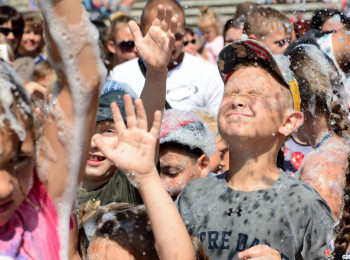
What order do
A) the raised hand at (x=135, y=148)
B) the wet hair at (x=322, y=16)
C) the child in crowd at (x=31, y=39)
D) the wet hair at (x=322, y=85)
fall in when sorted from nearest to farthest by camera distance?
the raised hand at (x=135, y=148) → the wet hair at (x=322, y=85) → the wet hair at (x=322, y=16) → the child in crowd at (x=31, y=39)

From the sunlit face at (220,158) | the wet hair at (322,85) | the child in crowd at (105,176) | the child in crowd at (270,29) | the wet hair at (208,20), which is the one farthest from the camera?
the wet hair at (208,20)

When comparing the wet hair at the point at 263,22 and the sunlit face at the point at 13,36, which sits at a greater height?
the wet hair at the point at 263,22

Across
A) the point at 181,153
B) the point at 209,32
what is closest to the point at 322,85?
the point at 181,153

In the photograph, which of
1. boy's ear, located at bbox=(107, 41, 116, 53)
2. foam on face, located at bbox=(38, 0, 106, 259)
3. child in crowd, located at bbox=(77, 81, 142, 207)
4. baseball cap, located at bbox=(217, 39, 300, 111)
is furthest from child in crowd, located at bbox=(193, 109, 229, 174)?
boy's ear, located at bbox=(107, 41, 116, 53)

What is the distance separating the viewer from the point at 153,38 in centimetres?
267

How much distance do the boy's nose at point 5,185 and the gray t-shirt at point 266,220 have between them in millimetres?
954

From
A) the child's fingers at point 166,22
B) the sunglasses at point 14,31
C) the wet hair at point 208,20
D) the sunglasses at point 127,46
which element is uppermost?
the child's fingers at point 166,22

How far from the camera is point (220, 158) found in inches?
165

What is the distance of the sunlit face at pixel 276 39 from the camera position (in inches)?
209

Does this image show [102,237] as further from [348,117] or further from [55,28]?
[348,117]

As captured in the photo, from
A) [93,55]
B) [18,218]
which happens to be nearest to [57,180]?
[18,218]

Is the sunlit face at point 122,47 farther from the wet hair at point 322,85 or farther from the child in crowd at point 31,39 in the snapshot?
the wet hair at point 322,85

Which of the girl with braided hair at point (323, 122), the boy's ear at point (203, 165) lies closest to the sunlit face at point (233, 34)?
the girl with braided hair at point (323, 122)

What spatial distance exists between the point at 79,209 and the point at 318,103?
1.36 metres
